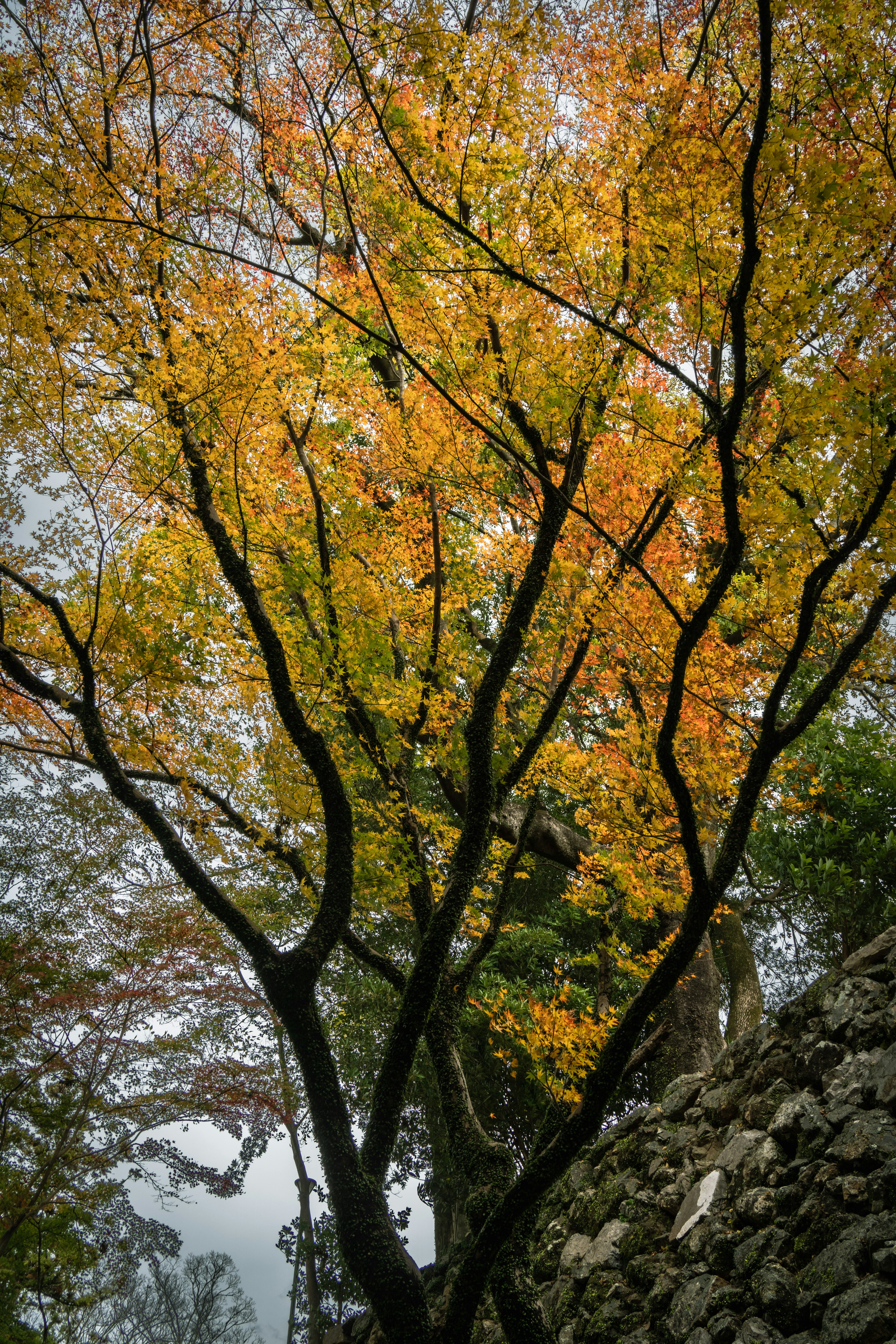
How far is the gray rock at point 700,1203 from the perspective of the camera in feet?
13.9

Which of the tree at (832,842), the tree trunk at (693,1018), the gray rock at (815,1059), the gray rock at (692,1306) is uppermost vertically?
the tree at (832,842)

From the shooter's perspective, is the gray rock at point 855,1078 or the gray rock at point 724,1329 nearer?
the gray rock at point 724,1329

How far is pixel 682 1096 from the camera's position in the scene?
542cm

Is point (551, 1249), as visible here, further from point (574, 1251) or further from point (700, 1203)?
point (700, 1203)

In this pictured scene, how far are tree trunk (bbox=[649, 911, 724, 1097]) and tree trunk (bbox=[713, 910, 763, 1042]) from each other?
79cm

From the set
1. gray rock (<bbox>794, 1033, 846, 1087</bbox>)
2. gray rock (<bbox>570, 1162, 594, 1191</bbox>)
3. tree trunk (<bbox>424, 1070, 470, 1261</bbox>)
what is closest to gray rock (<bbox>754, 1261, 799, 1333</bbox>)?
gray rock (<bbox>794, 1033, 846, 1087</bbox>)

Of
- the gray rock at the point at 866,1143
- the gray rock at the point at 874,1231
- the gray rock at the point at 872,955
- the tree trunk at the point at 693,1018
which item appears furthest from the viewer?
the tree trunk at the point at 693,1018

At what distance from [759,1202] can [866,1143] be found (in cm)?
75

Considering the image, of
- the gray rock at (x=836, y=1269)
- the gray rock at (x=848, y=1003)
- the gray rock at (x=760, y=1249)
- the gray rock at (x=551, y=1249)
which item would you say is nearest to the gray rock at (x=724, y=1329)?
the gray rock at (x=760, y=1249)

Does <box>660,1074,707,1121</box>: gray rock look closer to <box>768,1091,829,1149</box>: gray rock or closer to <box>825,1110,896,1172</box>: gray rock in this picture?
<box>768,1091,829,1149</box>: gray rock

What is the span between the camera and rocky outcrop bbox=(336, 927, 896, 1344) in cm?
324

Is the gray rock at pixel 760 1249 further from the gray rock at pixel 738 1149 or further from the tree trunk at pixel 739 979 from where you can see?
the tree trunk at pixel 739 979

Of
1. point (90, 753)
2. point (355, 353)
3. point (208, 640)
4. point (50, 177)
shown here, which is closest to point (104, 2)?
point (50, 177)

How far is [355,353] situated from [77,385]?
2.66m
